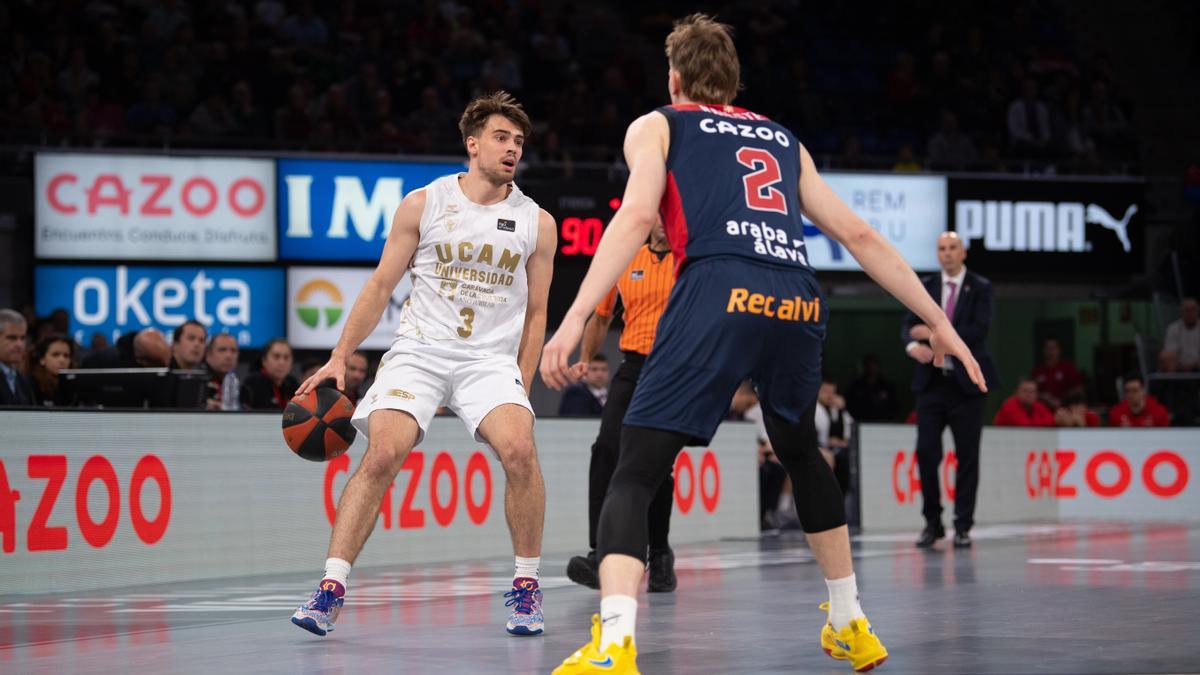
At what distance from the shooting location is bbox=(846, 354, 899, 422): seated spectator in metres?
20.6

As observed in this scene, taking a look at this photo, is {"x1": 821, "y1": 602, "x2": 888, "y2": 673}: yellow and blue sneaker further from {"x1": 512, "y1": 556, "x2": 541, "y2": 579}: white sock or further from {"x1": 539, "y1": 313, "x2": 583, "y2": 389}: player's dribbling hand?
{"x1": 512, "y1": 556, "x2": 541, "y2": 579}: white sock

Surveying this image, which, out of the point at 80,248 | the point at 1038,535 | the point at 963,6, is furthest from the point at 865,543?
the point at 963,6

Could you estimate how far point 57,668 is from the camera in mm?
5043

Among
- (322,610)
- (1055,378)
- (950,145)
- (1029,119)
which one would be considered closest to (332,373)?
(322,610)

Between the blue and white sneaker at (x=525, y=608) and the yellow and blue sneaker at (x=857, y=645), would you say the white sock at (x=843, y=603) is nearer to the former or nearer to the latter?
the yellow and blue sneaker at (x=857, y=645)

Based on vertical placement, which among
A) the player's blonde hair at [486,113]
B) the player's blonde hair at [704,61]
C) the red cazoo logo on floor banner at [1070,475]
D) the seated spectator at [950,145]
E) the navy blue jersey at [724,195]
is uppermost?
the seated spectator at [950,145]

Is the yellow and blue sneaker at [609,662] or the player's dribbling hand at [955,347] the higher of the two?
the player's dribbling hand at [955,347]

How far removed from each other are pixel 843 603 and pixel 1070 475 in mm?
11979

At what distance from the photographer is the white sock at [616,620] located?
4.18m

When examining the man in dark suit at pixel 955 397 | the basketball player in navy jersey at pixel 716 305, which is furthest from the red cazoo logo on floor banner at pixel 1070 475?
the basketball player in navy jersey at pixel 716 305

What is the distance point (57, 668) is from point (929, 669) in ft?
8.88

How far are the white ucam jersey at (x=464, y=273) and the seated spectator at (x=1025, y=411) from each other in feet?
36.6

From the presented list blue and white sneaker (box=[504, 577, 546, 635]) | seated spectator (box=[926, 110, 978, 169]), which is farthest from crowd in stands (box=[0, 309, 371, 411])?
seated spectator (box=[926, 110, 978, 169])

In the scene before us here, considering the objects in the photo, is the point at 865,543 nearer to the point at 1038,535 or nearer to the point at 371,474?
the point at 1038,535
